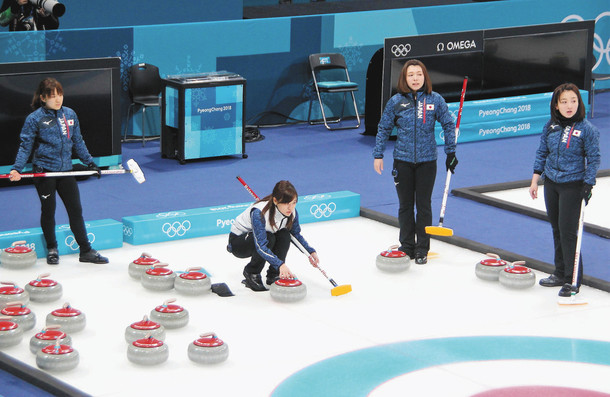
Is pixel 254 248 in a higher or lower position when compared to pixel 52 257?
higher

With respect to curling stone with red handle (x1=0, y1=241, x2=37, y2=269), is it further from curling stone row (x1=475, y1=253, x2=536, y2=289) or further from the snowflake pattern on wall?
the snowflake pattern on wall

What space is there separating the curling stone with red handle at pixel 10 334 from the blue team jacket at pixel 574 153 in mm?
4135

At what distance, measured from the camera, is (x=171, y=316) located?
24.2ft

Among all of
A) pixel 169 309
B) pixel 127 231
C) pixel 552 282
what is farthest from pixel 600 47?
pixel 169 309

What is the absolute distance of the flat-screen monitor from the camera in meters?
11.4

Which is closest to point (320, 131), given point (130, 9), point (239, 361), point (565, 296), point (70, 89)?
point (130, 9)

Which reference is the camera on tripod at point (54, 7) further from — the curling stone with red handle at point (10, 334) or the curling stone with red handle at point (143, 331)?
the curling stone with red handle at point (143, 331)

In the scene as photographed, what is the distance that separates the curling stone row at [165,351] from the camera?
6680mm

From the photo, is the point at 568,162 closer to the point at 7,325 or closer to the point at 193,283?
the point at 193,283

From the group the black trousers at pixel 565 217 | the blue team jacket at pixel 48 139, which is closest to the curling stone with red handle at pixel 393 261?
the black trousers at pixel 565 217

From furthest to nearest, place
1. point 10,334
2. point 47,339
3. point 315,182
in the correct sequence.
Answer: point 315,182, point 10,334, point 47,339

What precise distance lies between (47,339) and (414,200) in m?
3.74

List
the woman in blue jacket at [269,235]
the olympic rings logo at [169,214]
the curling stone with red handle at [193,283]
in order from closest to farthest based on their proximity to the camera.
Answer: the woman in blue jacket at [269,235], the curling stone with red handle at [193,283], the olympic rings logo at [169,214]

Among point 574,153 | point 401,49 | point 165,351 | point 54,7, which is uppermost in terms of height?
point 54,7
